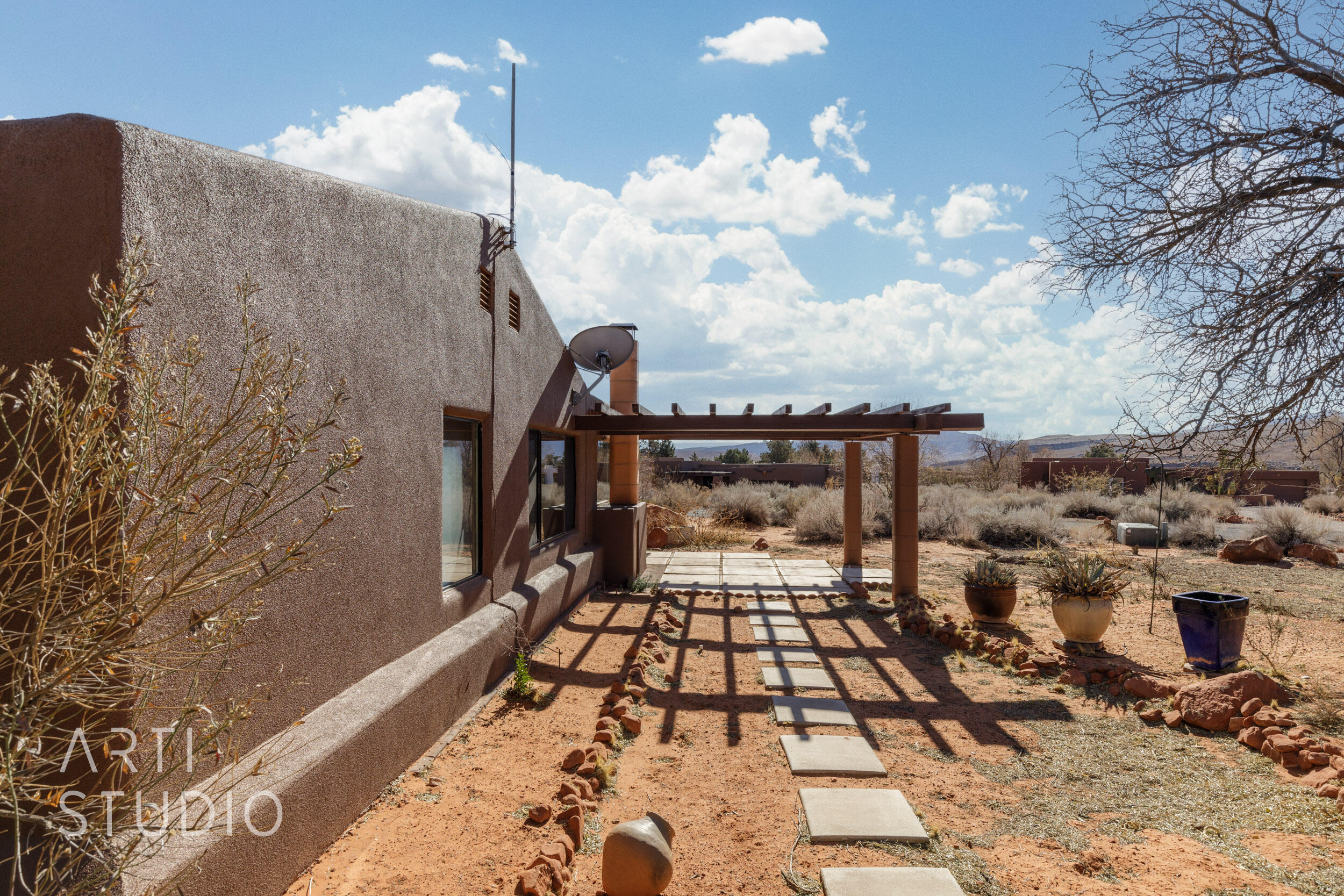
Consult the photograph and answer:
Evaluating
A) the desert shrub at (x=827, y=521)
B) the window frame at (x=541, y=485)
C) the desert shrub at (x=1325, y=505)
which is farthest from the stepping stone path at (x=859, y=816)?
the desert shrub at (x=1325, y=505)

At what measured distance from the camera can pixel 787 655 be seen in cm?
744

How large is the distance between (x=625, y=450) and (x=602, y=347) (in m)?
2.53

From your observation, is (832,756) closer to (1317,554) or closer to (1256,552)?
(1256,552)

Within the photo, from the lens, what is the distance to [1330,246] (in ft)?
16.6

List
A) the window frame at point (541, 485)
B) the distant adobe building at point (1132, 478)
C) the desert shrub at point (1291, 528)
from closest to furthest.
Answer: the window frame at point (541, 485), the desert shrub at point (1291, 528), the distant adobe building at point (1132, 478)

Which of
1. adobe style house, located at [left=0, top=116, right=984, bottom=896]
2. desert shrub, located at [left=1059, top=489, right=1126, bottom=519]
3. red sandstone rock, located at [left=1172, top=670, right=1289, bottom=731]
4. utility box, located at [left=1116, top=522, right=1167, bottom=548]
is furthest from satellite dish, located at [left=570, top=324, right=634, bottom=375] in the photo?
desert shrub, located at [left=1059, top=489, right=1126, bottom=519]

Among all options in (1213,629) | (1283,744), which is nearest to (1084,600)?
(1213,629)

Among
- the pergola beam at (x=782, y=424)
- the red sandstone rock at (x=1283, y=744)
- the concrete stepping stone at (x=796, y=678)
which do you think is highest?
the pergola beam at (x=782, y=424)

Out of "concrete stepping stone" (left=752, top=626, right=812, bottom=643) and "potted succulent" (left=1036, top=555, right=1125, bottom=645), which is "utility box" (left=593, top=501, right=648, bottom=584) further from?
"potted succulent" (left=1036, top=555, right=1125, bottom=645)

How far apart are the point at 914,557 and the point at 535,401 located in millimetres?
5525

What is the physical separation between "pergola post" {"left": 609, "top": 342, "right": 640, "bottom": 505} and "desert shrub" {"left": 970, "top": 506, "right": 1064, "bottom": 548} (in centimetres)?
892

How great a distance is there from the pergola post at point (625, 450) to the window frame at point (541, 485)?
1.47 meters

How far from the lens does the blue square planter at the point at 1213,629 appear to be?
21.9ft

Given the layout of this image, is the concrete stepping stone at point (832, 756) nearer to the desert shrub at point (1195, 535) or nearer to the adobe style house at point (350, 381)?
the adobe style house at point (350, 381)
